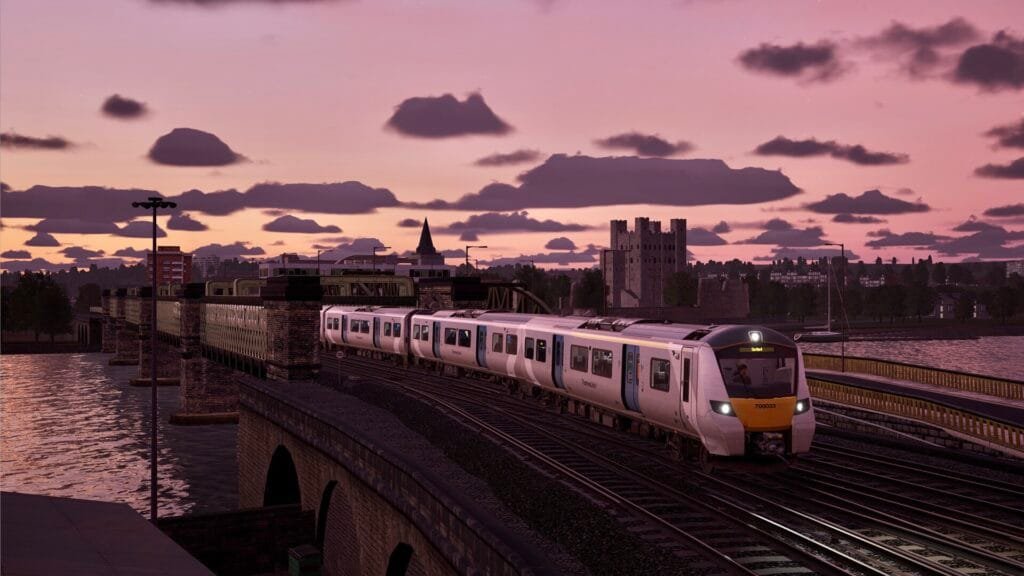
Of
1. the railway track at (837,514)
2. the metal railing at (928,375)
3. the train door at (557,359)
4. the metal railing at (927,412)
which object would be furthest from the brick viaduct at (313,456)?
the metal railing at (928,375)

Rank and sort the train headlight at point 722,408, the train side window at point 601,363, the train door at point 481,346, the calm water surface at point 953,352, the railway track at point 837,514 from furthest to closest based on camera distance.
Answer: the calm water surface at point 953,352
the train door at point 481,346
the train side window at point 601,363
the train headlight at point 722,408
the railway track at point 837,514

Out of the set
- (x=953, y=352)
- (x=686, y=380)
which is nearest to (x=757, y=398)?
(x=686, y=380)

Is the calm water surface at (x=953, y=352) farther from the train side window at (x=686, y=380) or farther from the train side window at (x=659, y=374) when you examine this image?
the train side window at (x=686, y=380)

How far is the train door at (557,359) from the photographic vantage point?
93.7 feet

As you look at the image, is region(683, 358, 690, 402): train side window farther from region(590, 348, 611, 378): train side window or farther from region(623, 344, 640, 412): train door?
region(590, 348, 611, 378): train side window

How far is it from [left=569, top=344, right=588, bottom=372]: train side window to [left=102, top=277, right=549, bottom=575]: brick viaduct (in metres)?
6.68

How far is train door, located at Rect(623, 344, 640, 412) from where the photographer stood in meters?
22.6

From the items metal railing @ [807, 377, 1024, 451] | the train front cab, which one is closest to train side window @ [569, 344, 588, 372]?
the train front cab

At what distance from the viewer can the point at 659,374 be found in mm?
21203

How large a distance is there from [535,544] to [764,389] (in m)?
6.63

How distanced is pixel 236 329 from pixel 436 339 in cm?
1386

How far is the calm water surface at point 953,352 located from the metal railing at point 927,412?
73.2 meters

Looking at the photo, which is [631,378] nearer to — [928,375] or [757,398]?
[757,398]

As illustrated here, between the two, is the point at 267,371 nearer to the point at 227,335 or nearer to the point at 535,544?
the point at 227,335
